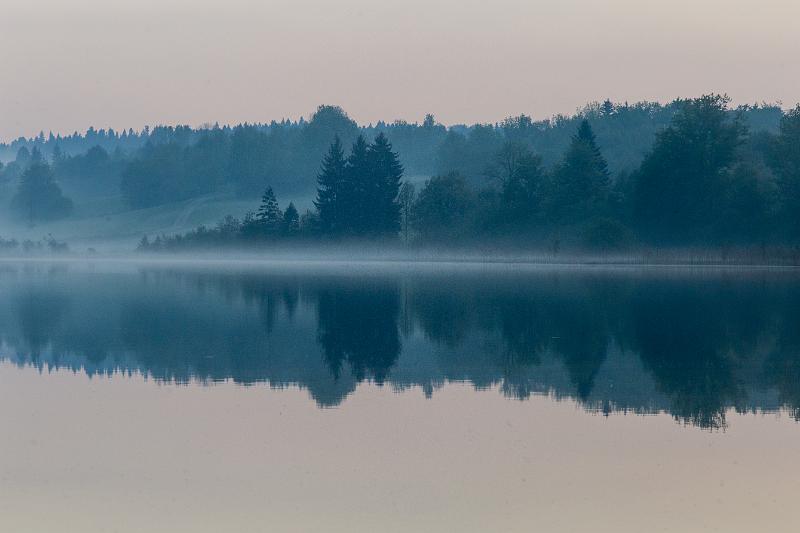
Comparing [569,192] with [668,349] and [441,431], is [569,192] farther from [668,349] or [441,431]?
[441,431]

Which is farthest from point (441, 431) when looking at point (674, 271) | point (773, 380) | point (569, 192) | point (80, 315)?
point (569, 192)

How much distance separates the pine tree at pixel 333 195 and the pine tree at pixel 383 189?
354cm

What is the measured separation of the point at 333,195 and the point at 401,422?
358 ft

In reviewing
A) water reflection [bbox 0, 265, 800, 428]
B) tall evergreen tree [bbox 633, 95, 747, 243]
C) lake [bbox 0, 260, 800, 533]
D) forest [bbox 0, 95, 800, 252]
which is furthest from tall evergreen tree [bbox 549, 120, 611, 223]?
lake [bbox 0, 260, 800, 533]

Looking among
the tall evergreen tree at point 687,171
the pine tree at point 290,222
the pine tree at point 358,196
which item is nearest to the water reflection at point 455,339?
the tall evergreen tree at point 687,171

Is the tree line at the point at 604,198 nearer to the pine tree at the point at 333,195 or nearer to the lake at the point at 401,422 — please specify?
the pine tree at the point at 333,195

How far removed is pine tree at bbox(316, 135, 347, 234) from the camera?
127m

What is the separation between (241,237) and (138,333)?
319 feet

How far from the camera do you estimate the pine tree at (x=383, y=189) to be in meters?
126

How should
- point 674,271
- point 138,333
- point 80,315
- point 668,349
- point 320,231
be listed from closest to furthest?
point 668,349 → point 138,333 → point 80,315 → point 674,271 → point 320,231

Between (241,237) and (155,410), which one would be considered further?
(241,237)

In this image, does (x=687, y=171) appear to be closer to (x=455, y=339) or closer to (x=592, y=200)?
(x=592, y=200)

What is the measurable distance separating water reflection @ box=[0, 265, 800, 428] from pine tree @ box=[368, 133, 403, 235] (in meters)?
65.9

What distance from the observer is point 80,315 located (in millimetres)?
43719
